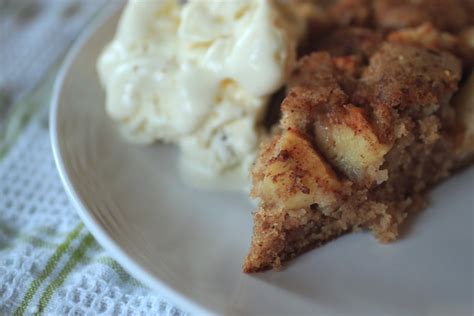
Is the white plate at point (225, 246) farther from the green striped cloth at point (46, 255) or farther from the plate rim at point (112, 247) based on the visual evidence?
the green striped cloth at point (46, 255)

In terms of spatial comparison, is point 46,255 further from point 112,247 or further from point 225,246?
point 225,246

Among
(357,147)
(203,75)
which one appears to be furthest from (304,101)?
(203,75)

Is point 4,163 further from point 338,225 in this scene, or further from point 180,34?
point 338,225

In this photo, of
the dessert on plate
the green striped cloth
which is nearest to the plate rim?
the green striped cloth

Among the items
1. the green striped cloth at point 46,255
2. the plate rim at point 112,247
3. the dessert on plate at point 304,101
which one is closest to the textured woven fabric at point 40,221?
the green striped cloth at point 46,255

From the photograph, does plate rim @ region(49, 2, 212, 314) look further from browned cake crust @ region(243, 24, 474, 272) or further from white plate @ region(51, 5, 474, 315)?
browned cake crust @ region(243, 24, 474, 272)

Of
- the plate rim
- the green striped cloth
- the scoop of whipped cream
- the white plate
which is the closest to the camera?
the plate rim

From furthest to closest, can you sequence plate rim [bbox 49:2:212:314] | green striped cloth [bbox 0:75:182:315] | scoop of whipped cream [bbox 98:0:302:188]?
scoop of whipped cream [bbox 98:0:302:188] < green striped cloth [bbox 0:75:182:315] < plate rim [bbox 49:2:212:314]

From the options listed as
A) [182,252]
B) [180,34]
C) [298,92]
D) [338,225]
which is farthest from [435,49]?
[182,252]
